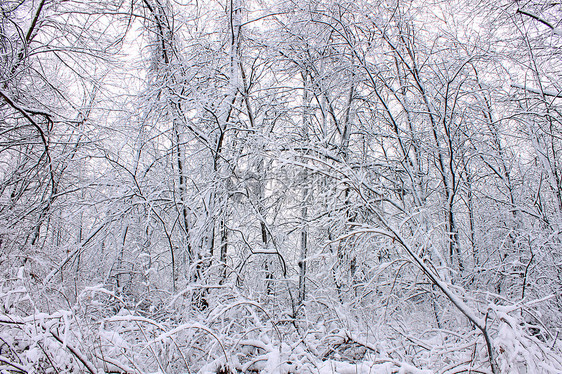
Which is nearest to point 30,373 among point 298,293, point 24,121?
point 298,293

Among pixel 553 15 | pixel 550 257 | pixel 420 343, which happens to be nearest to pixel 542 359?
pixel 420 343

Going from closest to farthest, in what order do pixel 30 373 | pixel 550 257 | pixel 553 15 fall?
pixel 30 373, pixel 550 257, pixel 553 15

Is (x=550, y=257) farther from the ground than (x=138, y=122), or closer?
closer

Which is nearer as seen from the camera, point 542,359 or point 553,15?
point 542,359

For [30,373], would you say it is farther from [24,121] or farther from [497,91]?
[497,91]

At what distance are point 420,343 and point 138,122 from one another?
4.87 meters

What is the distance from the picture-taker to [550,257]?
326 cm

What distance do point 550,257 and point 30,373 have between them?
4.58m

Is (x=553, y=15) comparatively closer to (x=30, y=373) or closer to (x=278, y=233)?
(x=278, y=233)

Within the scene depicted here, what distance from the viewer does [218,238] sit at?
548 centimetres

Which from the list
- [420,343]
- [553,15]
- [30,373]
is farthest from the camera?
[553,15]

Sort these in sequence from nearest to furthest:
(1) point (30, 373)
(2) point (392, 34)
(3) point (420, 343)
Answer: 1. (1) point (30, 373)
2. (3) point (420, 343)
3. (2) point (392, 34)

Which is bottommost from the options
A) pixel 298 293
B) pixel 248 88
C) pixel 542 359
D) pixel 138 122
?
pixel 298 293

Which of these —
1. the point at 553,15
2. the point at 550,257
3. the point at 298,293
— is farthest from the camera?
the point at 298,293
